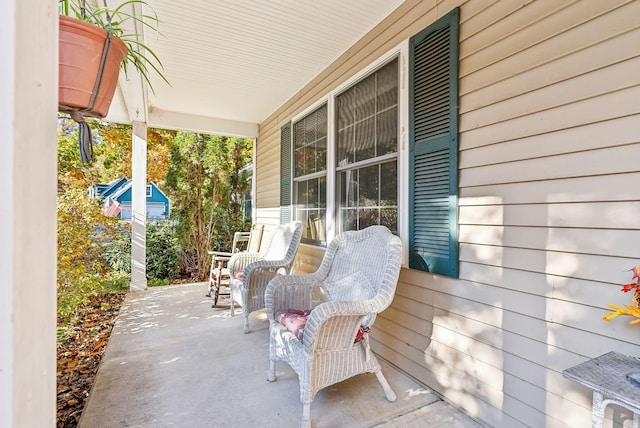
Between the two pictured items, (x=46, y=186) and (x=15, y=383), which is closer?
(x=15, y=383)

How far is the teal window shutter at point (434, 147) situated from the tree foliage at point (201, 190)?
4835 millimetres

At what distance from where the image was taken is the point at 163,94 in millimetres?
4641

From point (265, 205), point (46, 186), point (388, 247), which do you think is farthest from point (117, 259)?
point (46, 186)

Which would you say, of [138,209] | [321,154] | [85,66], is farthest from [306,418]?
[138,209]

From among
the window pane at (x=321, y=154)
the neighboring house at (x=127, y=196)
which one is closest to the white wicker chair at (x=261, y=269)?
the window pane at (x=321, y=154)

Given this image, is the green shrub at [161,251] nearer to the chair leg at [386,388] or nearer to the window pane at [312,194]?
the window pane at [312,194]

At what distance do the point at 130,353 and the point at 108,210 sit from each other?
297cm

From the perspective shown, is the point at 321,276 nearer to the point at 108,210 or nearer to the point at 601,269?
the point at 601,269

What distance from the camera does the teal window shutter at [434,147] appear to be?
6.80 feet

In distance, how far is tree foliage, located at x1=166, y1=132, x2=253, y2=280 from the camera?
20.7 ft

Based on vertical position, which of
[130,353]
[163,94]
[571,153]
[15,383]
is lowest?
[130,353]

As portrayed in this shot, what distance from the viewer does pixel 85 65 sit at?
110 centimetres

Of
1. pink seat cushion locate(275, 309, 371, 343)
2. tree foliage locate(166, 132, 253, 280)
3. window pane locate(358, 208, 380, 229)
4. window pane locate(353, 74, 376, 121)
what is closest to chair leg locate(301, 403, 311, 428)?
pink seat cushion locate(275, 309, 371, 343)

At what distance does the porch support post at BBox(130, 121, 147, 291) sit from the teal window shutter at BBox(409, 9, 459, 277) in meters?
4.47
